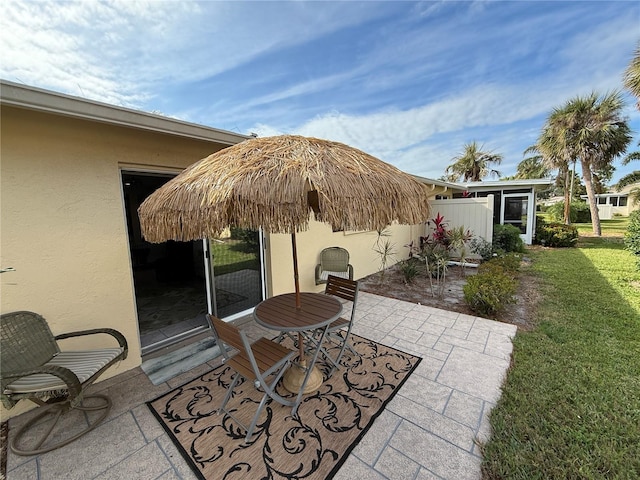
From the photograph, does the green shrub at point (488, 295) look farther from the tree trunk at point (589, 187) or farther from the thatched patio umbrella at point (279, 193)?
the tree trunk at point (589, 187)

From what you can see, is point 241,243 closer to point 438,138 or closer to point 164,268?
point 164,268

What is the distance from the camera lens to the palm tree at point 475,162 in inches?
878

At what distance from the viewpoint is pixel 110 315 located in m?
3.08

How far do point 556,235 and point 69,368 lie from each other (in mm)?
16045

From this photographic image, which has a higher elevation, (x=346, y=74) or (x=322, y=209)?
(x=346, y=74)

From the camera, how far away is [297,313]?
9.26 feet

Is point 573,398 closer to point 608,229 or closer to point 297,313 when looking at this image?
point 297,313

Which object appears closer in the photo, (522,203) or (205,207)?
(205,207)

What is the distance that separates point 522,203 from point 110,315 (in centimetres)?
1504

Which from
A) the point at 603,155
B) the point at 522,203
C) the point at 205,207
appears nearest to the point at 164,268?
the point at 205,207

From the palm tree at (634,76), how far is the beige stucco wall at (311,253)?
367 inches

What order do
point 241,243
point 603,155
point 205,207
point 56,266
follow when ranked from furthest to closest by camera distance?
1. point 603,155
2. point 241,243
3. point 56,266
4. point 205,207

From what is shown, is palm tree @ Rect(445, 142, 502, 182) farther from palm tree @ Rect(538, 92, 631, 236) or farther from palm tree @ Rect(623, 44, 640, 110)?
palm tree @ Rect(623, 44, 640, 110)

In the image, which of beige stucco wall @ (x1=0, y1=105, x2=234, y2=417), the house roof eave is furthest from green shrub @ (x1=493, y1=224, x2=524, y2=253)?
beige stucco wall @ (x1=0, y1=105, x2=234, y2=417)
